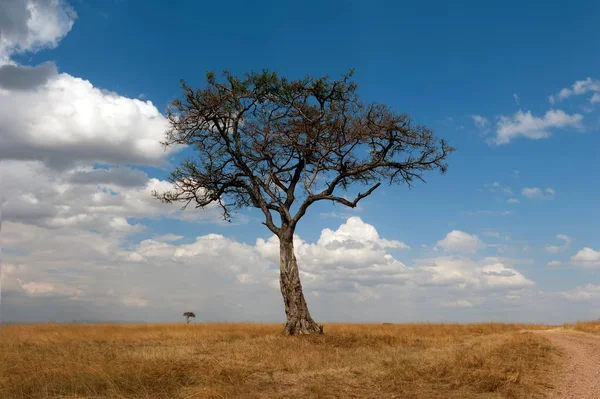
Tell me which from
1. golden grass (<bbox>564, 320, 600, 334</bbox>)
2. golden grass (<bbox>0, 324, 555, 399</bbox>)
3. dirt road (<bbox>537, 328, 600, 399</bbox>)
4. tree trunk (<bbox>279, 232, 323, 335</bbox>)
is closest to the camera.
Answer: golden grass (<bbox>0, 324, 555, 399</bbox>)

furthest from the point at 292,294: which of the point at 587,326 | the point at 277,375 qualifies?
the point at 587,326

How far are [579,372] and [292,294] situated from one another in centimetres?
1294

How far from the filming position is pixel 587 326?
28891 millimetres

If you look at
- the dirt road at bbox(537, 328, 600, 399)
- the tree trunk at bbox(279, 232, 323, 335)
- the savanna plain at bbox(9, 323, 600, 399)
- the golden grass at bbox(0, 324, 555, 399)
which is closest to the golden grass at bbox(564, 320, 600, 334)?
the dirt road at bbox(537, 328, 600, 399)

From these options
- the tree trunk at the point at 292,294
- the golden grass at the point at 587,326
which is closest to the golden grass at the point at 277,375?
the tree trunk at the point at 292,294

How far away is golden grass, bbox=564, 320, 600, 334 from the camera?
27.2 meters

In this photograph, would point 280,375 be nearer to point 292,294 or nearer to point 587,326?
point 292,294

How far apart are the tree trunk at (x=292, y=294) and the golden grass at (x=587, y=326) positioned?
15962 millimetres

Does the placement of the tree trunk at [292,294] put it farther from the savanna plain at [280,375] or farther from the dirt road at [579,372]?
the dirt road at [579,372]

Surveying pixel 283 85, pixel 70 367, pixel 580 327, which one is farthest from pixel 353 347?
pixel 580 327

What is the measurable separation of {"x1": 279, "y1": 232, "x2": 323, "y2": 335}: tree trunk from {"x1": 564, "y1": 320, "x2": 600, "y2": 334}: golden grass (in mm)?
15962

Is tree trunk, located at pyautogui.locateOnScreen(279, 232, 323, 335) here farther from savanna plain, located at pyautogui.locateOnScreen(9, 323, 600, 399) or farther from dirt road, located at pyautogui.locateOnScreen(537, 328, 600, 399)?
dirt road, located at pyautogui.locateOnScreen(537, 328, 600, 399)

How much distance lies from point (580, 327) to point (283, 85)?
74.2ft

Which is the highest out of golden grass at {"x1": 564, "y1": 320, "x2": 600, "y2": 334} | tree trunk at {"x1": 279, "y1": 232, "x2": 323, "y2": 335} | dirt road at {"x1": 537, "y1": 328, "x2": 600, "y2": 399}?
tree trunk at {"x1": 279, "y1": 232, "x2": 323, "y2": 335}
